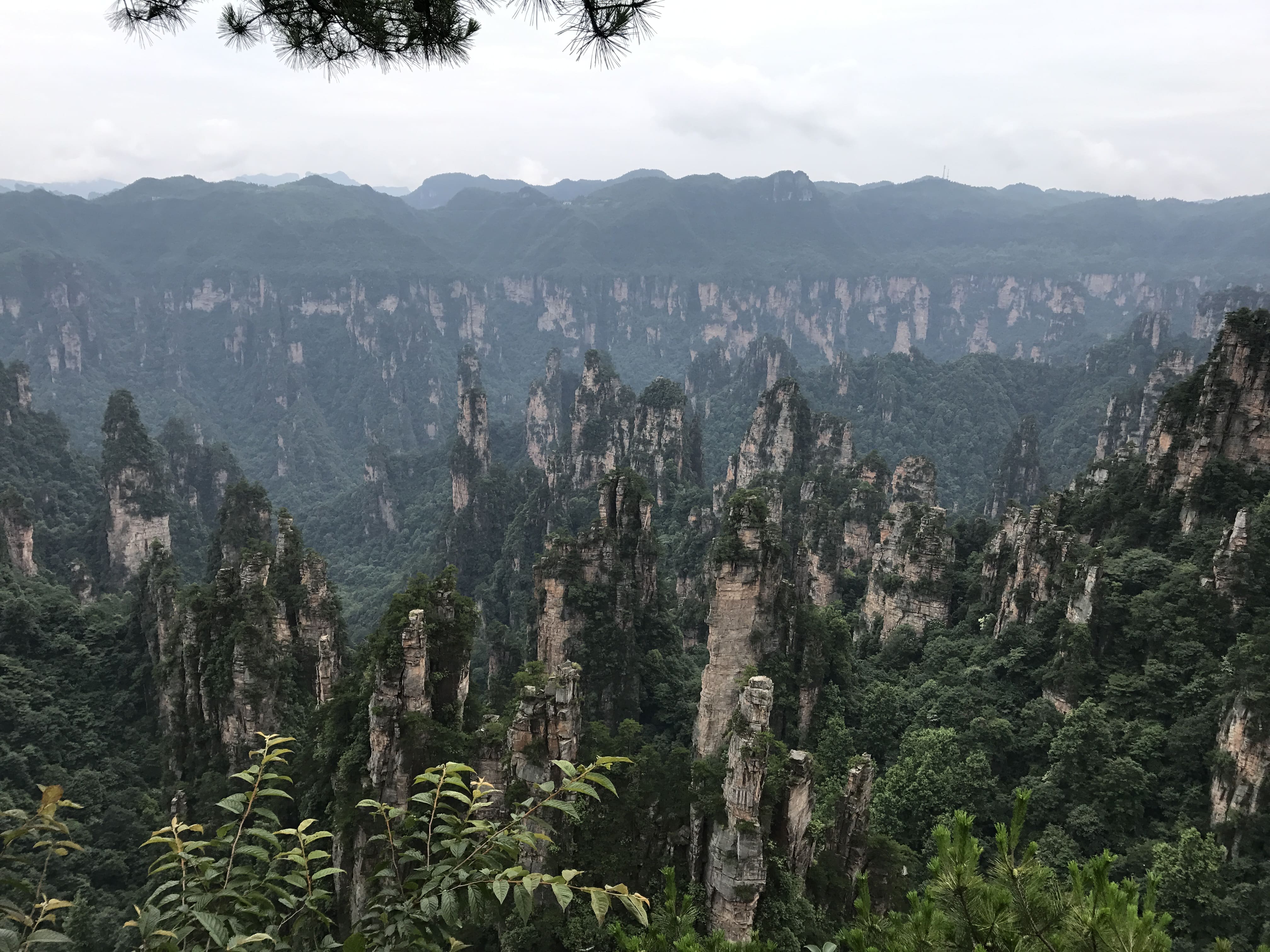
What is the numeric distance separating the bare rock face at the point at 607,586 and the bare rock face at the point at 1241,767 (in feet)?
66.0

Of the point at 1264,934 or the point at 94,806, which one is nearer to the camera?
the point at 1264,934

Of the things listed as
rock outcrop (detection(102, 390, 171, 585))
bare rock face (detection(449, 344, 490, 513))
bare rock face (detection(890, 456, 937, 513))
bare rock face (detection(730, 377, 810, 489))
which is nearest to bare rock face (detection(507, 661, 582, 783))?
bare rock face (detection(890, 456, 937, 513))

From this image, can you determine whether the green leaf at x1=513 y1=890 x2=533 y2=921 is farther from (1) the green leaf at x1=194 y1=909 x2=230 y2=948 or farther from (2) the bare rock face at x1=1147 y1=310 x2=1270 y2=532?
(2) the bare rock face at x1=1147 y1=310 x2=1270 y2=532

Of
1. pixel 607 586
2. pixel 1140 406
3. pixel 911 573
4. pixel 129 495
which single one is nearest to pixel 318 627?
pixel 607 586

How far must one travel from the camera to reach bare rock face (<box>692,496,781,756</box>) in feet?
89.0

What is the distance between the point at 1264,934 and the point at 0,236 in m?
201

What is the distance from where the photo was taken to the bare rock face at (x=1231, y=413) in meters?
29.6

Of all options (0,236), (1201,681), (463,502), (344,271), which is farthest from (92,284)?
(1201,681)

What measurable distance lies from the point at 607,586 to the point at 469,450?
49808 millimetres

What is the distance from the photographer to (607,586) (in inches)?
1403

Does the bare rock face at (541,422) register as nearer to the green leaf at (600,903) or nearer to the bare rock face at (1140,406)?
the bare rock face at (1140,406)

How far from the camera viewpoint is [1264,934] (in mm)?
15000

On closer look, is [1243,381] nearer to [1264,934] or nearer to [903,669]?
[903,669]

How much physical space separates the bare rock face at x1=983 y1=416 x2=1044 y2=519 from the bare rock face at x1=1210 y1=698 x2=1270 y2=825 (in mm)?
61680
